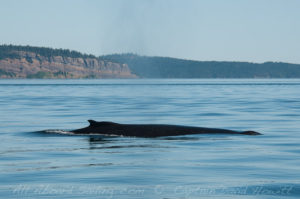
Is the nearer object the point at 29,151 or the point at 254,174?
the point at 254,174

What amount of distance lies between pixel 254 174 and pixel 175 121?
56.2 ft

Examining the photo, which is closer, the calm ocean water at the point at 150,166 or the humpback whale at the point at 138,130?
the calm ocean water at the point at 150,166

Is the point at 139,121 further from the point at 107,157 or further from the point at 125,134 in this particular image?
the point at 107,157

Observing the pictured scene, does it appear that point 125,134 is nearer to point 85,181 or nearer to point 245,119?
point 85,181

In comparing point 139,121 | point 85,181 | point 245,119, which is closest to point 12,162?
point 85,181

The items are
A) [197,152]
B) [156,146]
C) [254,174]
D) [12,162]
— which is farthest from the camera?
[156,146]

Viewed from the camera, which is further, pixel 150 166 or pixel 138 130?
pixel 138 130

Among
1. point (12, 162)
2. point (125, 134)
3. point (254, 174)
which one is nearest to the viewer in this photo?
point (254, 174)

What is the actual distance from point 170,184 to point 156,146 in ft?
20.4

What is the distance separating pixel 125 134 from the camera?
1972 cm

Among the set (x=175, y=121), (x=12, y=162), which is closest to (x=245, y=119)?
(x=175, y=121)

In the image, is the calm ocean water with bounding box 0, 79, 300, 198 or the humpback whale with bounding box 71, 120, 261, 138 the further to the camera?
the humpback whale with bounding box 71, 120, 261, 138

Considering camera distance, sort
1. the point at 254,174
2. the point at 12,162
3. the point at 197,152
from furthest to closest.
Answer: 1. the point at 197,152
2. the point at 12,162
3. the point at 254,174

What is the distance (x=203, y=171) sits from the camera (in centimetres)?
1263
